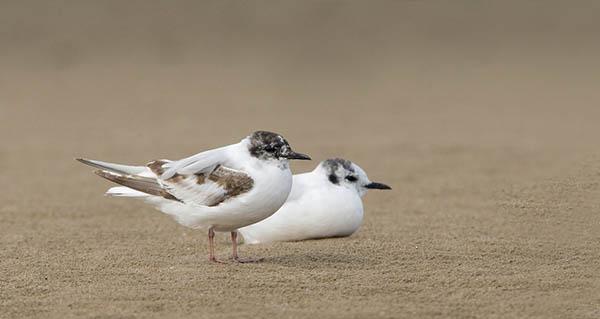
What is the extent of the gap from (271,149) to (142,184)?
0.73 m

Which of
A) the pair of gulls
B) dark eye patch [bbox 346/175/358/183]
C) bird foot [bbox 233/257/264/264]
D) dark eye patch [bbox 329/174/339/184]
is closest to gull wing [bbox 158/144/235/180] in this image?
the pair of gulls

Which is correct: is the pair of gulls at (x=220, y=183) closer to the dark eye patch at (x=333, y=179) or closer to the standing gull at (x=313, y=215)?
the standing gull at (x=313, y=215)

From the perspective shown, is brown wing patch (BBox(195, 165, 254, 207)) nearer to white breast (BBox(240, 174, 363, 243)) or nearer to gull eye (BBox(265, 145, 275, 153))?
gull eye (BBox(265, 145, 275, 153))

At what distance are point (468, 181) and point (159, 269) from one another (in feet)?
15.0

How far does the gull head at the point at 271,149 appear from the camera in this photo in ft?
18.3

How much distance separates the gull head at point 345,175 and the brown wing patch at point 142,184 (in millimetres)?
1354

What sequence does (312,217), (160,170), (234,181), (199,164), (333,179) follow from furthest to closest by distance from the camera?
(333,179)
(312,217)
(160,170)
(199,164)
(234,181)

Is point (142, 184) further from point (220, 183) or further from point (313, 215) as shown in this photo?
point (313, 215)

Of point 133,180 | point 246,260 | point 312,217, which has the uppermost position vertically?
point 133,180

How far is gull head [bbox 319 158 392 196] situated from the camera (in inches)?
266

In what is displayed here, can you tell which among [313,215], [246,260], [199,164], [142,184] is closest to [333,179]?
[313,215]

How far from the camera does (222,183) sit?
5.54 m

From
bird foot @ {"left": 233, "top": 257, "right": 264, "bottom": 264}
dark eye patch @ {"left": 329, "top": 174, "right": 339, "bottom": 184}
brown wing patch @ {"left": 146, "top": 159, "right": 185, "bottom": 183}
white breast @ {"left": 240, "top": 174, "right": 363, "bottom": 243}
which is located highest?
dark eye patch @ {"left": 329, "top": 174, "right": 339, "bottom": 184}

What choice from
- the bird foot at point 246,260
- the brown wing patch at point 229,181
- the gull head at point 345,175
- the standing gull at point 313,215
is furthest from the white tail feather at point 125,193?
the gull head at point 345,175
